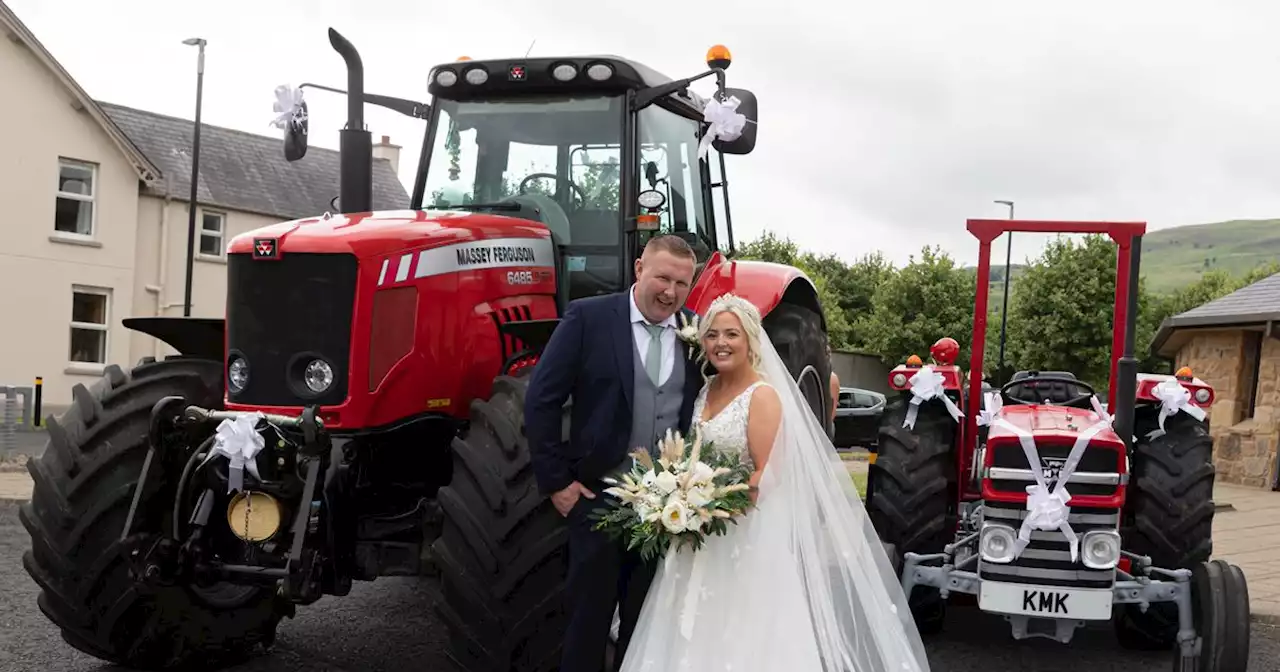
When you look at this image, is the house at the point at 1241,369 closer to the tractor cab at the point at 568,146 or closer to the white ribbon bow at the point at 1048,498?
the white ribbon bow at the point at 1048,498

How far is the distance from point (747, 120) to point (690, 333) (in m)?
2.08

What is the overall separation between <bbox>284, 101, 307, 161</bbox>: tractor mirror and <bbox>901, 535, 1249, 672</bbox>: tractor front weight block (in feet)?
11.6

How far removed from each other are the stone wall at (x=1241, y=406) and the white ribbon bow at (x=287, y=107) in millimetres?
14124

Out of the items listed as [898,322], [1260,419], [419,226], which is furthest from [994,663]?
[898,322]

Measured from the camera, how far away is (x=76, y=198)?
2378cm

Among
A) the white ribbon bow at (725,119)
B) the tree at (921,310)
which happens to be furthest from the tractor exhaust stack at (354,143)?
the tree at (921,310)

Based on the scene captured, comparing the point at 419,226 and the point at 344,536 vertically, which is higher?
the point at 419,226

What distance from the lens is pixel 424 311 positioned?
5156 mm

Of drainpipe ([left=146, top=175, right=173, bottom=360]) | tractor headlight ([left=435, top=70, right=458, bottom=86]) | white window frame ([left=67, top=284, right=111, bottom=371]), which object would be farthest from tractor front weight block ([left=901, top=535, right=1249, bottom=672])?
drainpipe ([left=146, top=175, right=173, bottom=360])

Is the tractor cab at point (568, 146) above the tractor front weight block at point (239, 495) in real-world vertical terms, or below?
above

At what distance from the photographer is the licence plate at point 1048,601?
544 centimetres

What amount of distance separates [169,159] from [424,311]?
77.5 ft

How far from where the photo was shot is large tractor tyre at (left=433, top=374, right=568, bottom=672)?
442 centimetres

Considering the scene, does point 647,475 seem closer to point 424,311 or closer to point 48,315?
point 424,311
